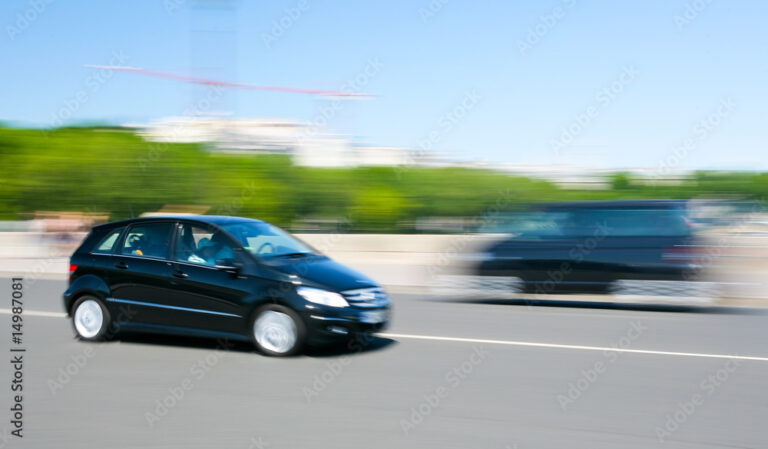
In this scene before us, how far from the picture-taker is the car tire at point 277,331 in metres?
7.80

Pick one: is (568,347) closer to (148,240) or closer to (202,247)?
(202,247)

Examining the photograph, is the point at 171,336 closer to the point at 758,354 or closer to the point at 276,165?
the point at 758,354

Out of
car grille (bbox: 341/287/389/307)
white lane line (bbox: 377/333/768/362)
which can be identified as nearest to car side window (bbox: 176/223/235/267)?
car grille (bbox: 341/287/389/307)

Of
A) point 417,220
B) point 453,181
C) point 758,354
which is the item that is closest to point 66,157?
point 417,220

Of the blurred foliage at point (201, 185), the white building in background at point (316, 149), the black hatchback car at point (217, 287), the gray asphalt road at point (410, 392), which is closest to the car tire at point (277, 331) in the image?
the black hatchback car at point (217, 287)

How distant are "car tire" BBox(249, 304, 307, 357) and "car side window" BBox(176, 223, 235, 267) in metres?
0.66

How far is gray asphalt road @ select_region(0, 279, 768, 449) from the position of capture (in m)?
5.35

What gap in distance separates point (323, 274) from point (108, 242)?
250 cm

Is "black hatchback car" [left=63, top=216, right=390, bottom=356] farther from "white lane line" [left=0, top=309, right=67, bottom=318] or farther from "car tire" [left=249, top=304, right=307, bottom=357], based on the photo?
"white lane line" [left=0, top=309, right=67, bottom=318]

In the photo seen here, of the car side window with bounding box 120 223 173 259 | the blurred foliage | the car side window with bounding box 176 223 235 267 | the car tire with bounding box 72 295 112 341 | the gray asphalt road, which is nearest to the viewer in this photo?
the gray asphalt road

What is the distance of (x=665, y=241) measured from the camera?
40.5 feet

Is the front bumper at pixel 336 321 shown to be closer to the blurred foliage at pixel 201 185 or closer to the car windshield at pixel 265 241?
the car windshield at pixel 265 241

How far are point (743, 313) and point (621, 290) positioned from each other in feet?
5.88

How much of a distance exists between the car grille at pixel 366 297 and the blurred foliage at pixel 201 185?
24413 mm
